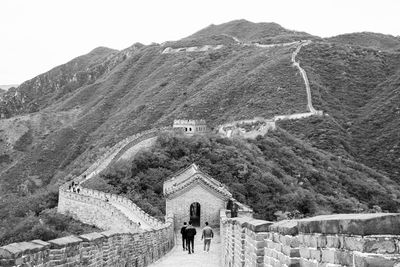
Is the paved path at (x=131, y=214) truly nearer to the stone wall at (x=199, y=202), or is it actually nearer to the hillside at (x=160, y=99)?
the stone wall at (x=199, y=202)

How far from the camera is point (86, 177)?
4659 cm

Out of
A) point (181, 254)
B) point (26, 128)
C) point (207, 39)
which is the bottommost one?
point (181, 254)

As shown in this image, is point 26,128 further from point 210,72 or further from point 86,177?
point 86,177

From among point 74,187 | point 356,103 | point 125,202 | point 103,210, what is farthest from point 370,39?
point 125,202

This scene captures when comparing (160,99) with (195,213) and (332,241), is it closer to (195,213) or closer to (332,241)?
(195,213)

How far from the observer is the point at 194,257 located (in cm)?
2047

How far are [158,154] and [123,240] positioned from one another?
24.0 metres

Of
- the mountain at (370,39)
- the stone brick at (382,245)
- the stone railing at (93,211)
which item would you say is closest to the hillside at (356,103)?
the stone railing at (93,211)

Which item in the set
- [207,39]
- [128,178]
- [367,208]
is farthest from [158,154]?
[207,39]

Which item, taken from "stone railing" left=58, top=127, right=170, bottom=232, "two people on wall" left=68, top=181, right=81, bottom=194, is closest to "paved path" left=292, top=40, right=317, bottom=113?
"stone railing" left=58, top=127, right=170, bottom=232

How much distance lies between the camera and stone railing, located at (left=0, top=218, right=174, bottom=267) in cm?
724

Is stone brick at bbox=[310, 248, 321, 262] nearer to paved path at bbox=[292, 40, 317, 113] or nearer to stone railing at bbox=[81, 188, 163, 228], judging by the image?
stone railing at bbox=[81, 188, 163, 228]

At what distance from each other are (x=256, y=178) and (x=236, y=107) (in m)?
43.8

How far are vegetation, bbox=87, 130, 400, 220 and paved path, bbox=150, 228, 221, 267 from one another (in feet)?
21.7
